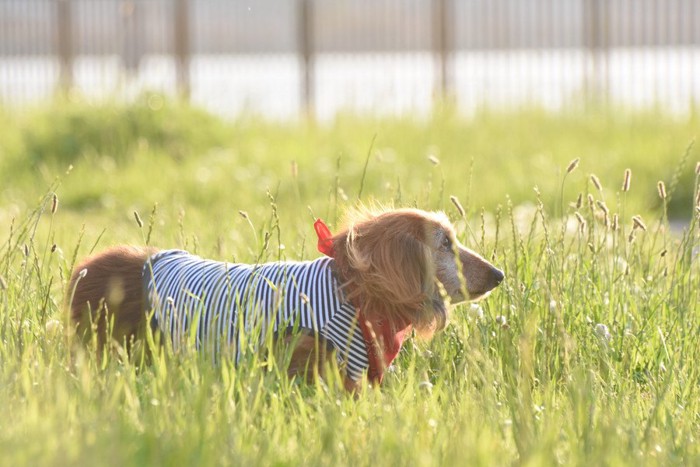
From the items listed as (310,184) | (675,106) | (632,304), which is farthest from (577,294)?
(675,106)

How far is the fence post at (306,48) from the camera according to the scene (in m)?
15.6

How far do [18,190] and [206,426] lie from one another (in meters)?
6.50

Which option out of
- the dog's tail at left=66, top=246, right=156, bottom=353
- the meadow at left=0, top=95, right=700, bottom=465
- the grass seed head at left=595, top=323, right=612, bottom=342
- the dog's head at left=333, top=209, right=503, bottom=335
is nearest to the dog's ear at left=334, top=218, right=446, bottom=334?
the dog's head at left=333, top=209, right=503, bottom=335

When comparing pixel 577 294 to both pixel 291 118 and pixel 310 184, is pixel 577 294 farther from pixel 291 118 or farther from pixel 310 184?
pixel 291 118

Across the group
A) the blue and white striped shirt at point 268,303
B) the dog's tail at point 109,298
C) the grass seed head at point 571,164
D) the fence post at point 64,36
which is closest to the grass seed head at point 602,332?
the grass seed head at point 571,164

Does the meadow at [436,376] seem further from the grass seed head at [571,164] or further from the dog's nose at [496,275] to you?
the grass seed head at [571,164]

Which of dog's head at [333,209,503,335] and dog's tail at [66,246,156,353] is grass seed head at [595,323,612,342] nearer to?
dog's head at [333,209,503,335]

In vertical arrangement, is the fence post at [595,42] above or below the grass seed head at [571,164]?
above

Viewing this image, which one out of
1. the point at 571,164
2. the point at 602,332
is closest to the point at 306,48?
the point at 571,164

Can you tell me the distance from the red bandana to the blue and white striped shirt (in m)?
0.03

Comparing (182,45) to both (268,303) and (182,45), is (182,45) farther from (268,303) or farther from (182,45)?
(268,303)

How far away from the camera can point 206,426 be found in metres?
2.92

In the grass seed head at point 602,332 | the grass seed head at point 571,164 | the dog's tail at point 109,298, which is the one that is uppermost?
the grass seed head at point 571,164

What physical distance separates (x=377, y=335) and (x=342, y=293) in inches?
7.4
